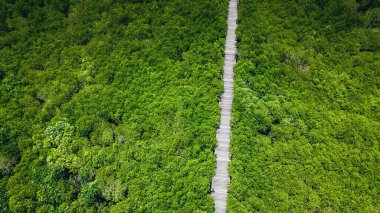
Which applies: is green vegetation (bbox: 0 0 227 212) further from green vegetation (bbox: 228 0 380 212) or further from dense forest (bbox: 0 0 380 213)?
green vegetation (bbox: 228 0 380 212)

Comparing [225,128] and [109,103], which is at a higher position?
[109,103]

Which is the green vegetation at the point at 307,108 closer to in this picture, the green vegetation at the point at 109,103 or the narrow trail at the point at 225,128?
the narrow trail at the point at 225,128

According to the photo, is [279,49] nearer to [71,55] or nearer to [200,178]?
[200,178]

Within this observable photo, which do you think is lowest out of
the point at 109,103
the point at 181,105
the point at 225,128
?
the point at 225,128

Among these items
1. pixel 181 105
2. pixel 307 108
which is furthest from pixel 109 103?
pixel 307 108

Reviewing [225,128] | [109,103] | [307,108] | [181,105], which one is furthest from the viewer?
[109,103]

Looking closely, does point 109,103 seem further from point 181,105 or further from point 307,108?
point 307,108
